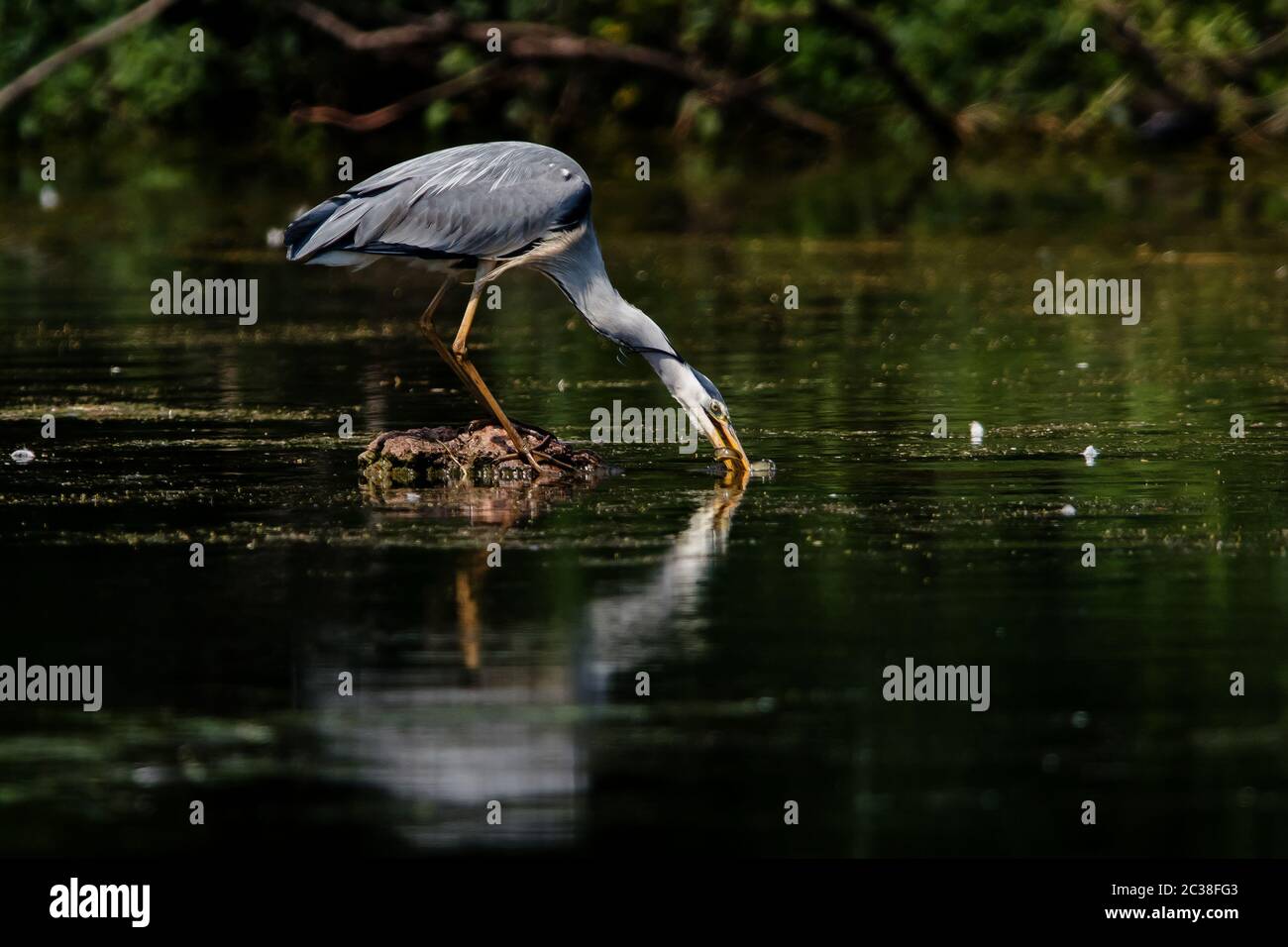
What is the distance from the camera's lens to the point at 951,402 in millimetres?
14625

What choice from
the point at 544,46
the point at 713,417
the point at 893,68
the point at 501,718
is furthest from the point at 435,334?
the point at 893,68

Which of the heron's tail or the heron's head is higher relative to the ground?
the heron's tail

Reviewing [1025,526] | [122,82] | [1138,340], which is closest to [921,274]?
[1138,340]

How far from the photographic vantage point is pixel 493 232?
12648mm

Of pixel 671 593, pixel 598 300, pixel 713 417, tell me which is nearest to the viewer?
pixel 671 593

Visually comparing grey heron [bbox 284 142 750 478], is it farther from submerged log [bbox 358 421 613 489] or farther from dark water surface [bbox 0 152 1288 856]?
dark water surface [bbox 0 152 1288 856]

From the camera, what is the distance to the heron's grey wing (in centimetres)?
1258

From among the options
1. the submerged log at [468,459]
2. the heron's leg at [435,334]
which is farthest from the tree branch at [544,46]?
the submerged log at [468,459]

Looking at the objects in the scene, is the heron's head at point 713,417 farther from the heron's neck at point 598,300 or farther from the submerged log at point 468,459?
the submerged log at point 468,459

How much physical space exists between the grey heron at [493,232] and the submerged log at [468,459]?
0.30 feet

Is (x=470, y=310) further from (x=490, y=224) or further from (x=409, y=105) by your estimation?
(x=409, y=105)

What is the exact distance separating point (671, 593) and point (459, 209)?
12.3 ft

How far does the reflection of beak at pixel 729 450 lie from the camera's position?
12094 millimetres

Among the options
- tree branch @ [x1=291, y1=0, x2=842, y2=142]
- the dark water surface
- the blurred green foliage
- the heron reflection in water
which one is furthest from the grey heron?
tree branch @ [x1=291, y1=0, x2=842, y2=142]
